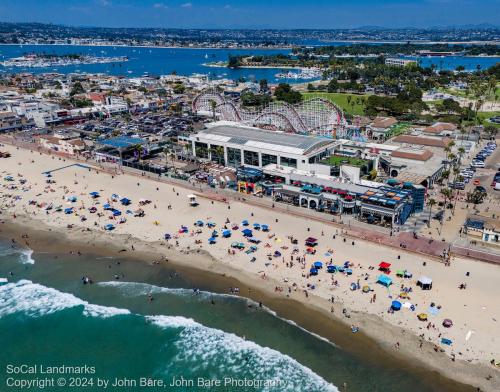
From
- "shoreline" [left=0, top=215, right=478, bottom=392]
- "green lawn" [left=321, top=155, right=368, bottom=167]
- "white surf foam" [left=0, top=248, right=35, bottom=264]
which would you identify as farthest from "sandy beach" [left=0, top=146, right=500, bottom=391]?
"green lawn" [left=321, top=155, right=368, bottom=167]

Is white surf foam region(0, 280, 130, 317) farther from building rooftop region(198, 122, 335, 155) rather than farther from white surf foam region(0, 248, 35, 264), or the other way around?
building rooftop region(198, 122, 335, 155)

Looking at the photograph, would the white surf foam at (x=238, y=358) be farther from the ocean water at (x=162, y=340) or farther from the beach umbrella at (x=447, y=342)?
the beach umbrella at (x=447, y=342)

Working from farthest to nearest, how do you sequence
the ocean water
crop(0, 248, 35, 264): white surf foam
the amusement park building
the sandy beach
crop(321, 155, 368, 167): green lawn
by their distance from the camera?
1. the amusement park building
2. crop(321, 155, 368, 167): green lawn
3. crop(0, 248, 35, 264): white surf foam
4. the sandy beach
5. the ocean water

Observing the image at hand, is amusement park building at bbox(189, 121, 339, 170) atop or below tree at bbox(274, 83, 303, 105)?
below

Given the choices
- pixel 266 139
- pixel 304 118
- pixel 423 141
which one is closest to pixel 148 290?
pixel 266 139

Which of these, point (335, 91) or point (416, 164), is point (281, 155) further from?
point (335, 91)

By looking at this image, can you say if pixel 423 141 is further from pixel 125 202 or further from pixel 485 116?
pixel 125 202
